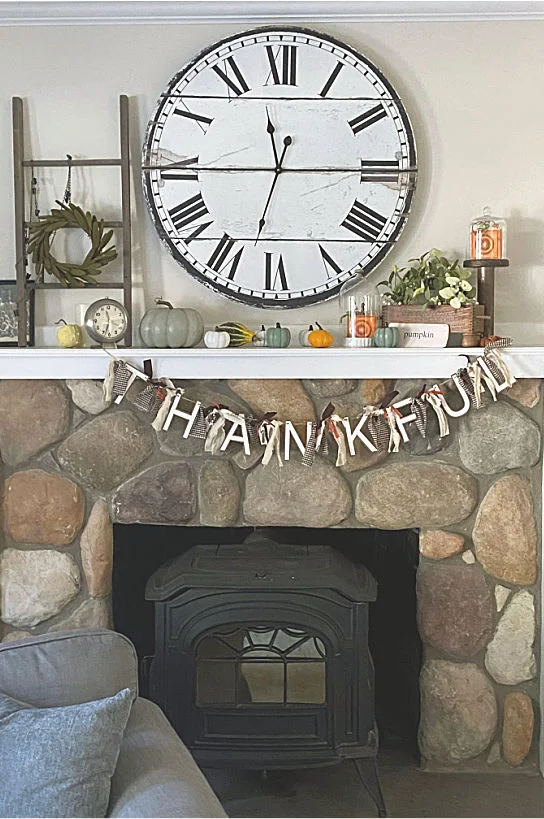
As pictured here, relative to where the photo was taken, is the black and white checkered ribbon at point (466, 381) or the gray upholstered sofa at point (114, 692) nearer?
the gray upholstered sofa at point (114, 692)

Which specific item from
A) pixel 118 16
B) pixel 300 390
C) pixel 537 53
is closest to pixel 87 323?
pixel 300 390

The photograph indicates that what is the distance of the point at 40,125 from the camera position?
3.19 m

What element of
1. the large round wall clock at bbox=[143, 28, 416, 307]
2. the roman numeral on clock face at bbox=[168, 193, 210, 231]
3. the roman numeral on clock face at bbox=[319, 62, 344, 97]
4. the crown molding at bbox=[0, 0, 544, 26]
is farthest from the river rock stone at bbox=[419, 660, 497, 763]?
the crown molding at bbox=[0, 0, 544, 26]

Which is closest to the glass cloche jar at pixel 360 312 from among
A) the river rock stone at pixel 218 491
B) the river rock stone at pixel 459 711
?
the river rock stone at pixel 218 491

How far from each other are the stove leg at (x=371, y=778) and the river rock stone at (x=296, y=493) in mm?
755

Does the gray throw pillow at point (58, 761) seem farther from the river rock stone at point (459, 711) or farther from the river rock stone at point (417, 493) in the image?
the river rock stone at point (459, 711)

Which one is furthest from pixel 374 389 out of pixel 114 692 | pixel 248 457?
Result: pixel 114 692

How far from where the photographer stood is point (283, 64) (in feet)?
10.3

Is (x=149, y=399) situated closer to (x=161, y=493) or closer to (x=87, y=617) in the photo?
(x=161, y=493)

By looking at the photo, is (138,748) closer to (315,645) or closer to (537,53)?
(315,645)

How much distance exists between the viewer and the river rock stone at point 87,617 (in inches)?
124

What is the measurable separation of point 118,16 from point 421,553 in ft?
6.18

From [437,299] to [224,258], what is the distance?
2.19ft

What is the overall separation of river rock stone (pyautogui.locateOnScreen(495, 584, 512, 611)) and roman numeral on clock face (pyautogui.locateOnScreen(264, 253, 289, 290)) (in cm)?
113
